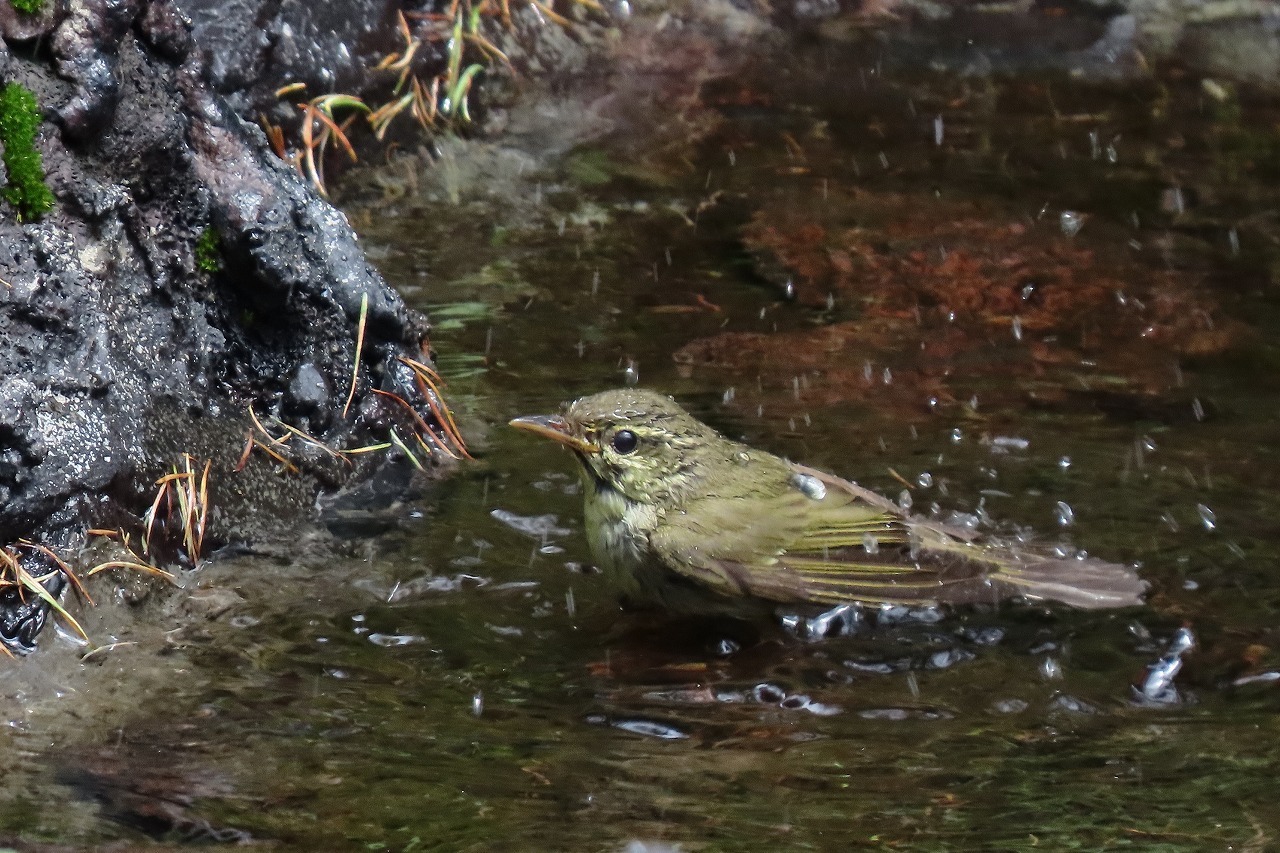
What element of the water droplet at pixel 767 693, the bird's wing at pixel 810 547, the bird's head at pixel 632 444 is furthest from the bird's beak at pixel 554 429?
the water droplet at pixel 767 693

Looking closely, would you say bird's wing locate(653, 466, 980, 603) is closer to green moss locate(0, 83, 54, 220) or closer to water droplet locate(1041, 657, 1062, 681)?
water droplet locate(1041, 657, 1062, 681)

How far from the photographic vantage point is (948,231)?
7273 mm

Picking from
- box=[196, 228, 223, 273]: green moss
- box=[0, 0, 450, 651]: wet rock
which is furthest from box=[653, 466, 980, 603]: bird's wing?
box=[196, 228, 223, 273]: green moss

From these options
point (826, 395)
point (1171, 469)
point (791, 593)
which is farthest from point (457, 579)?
point (1171, 469)

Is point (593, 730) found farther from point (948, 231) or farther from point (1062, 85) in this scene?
point (1062, 85)

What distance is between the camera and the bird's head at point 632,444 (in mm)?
4973

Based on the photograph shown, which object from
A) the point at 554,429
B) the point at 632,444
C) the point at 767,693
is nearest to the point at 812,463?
the point at 632,444

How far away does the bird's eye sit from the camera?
5023 millimetres

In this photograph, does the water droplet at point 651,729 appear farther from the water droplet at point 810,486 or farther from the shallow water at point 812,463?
the water droplet at point 810,486

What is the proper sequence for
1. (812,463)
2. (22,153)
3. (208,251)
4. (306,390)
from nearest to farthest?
1. (22,153)
2. (208,251)
3. (306,390)
4. (812,463)

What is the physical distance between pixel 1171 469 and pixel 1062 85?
4202 millimetres

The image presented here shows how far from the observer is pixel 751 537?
16.3 ft

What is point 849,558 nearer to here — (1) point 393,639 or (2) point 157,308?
(1) point 393,639

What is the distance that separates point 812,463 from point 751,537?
2.40 feet
